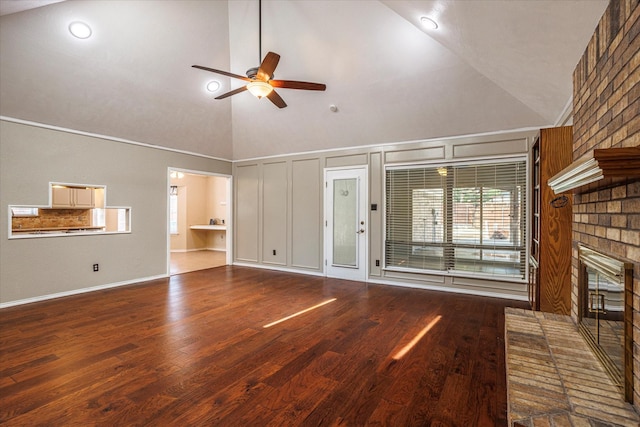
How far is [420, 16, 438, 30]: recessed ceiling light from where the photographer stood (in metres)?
2.92

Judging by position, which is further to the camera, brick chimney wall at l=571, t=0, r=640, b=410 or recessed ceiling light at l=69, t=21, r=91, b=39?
recessed ceiling light at l=69, t=21, r=91, b=39

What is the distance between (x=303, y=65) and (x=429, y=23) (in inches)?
78.9

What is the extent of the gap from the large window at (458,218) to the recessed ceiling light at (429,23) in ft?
7.85

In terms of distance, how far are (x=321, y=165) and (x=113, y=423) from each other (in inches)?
194

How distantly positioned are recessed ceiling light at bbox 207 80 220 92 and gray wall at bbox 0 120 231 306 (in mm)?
1611

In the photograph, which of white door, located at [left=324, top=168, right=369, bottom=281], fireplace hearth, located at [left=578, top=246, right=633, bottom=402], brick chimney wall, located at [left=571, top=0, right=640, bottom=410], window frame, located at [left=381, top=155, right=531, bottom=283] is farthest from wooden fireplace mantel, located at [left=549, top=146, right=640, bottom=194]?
white door, located at [left=324, top=168, right=369, bottom=281]

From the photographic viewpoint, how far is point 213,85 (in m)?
5.02

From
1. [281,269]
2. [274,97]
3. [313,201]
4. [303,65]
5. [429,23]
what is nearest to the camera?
[429,23]

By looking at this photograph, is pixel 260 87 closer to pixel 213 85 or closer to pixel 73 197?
pixel 213 85

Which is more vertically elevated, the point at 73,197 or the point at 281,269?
the point at 73,197

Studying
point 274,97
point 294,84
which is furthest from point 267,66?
point 274,97

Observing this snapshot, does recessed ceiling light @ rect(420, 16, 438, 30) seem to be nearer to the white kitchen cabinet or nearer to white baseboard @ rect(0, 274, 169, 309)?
white baseboard @ rect(0, 274, 169, 309)

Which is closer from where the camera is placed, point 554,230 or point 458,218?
point 554,230

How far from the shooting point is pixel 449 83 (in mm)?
4090
